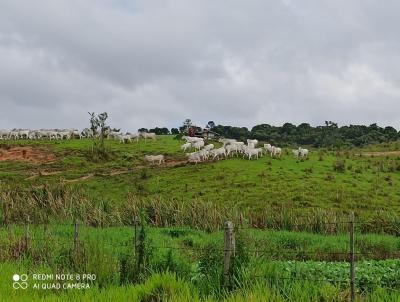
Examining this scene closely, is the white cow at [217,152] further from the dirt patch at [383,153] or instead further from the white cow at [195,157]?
the dirt patch at [383,153]

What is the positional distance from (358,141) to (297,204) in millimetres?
46292

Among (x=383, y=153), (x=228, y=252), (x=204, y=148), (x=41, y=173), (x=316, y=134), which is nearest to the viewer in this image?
(x=228, y=252)

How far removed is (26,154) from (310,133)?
150 feet

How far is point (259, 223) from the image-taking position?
2655cm

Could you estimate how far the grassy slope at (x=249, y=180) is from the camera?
31.8 meters

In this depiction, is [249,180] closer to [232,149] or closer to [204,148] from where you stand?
[232,149]

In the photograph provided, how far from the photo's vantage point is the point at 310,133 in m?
81.5

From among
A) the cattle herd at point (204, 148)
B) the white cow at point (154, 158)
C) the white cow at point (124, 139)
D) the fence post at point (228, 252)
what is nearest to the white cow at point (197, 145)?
the cattle herd at point (204, 148)

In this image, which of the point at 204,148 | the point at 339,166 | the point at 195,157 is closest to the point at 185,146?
the point at 204,148

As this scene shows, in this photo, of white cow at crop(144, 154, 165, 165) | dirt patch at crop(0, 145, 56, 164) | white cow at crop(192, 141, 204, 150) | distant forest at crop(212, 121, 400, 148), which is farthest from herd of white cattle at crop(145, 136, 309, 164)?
distant forest at crop(212, 121, 400, 148)

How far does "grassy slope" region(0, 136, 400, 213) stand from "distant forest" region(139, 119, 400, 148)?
1189 inches

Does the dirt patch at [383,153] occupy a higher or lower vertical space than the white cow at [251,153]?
lower

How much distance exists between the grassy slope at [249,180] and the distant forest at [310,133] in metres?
30.2

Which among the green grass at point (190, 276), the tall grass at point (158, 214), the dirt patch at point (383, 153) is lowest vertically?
the tall grass at point (158, 214)
